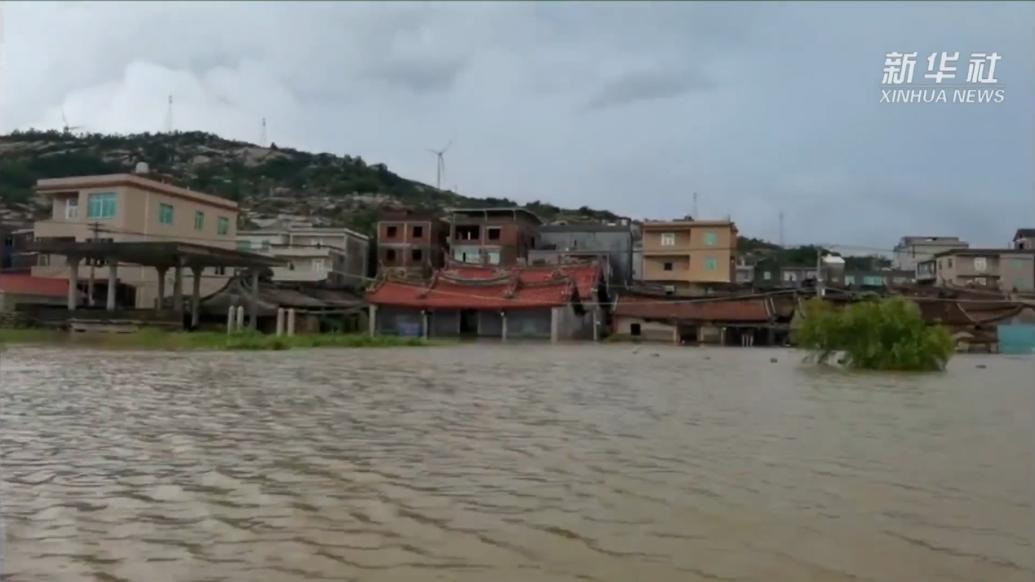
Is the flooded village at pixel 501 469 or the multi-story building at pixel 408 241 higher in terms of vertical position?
the multi-story building at pixel 408 241

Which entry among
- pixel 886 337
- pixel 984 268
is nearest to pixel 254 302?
pixel 886 337

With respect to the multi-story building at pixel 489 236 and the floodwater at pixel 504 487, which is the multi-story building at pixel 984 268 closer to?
the multi-story building at pixel 489 236

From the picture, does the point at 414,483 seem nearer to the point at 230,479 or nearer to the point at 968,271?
the point at 230,479

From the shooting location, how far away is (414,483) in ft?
19.0

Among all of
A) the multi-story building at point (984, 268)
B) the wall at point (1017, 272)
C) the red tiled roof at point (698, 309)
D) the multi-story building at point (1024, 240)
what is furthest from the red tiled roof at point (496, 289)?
the multi-story building at point (1024, 240)

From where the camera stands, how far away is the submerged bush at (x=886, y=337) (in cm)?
1822

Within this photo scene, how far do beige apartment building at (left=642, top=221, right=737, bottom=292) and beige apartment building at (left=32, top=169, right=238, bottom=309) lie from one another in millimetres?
23173

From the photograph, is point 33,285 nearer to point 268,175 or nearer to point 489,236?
point 489,236

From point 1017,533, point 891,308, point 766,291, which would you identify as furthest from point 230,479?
point 766,291

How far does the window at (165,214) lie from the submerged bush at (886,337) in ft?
91.3

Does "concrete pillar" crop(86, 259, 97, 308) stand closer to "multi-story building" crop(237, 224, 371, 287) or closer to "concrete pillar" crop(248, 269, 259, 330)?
"concrete pillar" crop(248, 269, 259, 330)

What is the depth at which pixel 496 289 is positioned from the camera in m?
40.1

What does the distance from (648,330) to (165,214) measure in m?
21.8

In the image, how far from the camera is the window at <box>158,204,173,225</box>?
121 ft
